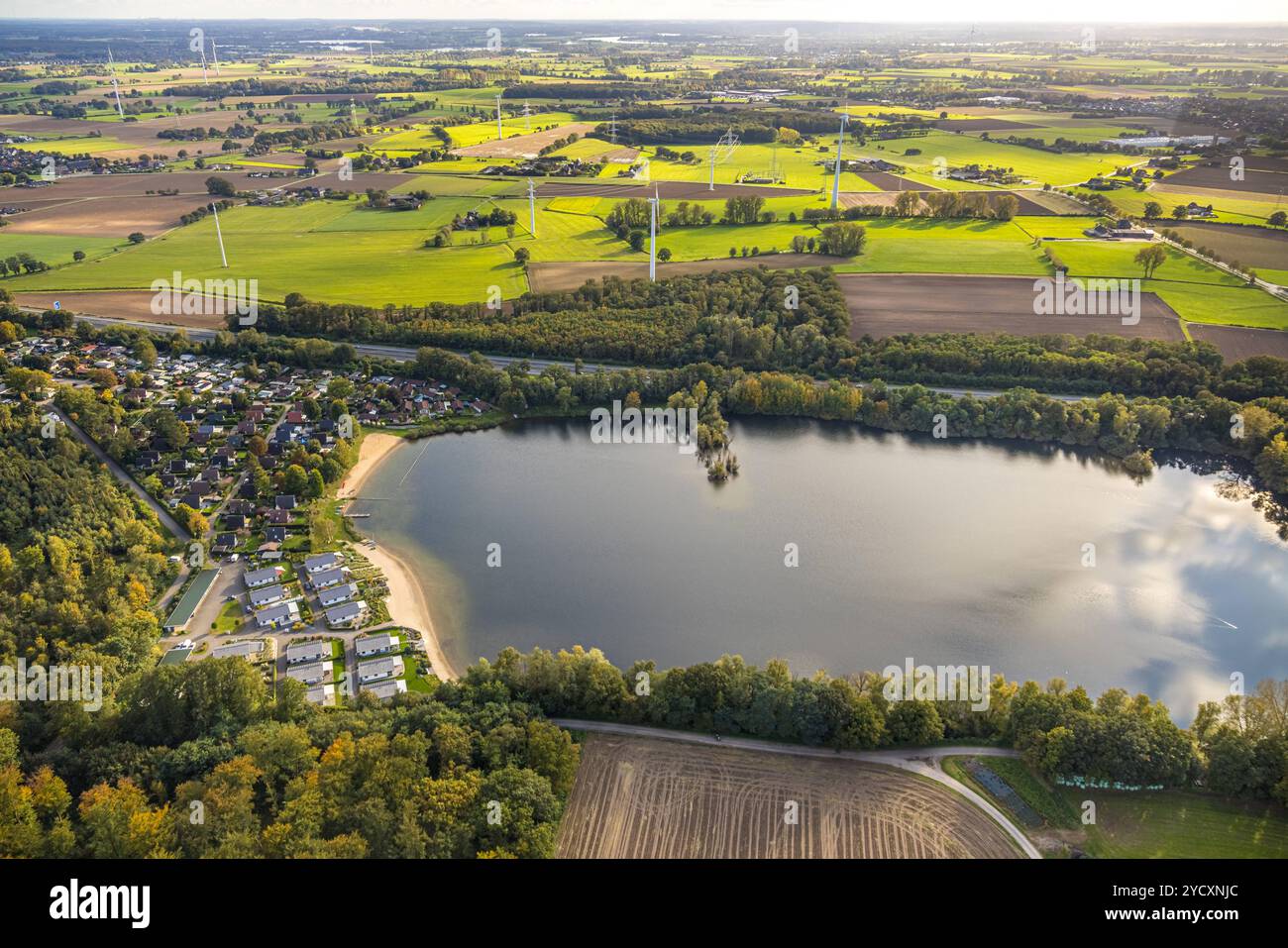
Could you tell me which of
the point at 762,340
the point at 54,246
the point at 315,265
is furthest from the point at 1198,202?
the point at 54,246

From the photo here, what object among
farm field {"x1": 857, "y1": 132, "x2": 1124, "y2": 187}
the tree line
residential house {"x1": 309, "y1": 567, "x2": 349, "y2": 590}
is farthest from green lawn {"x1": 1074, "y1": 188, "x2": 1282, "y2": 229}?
residential house {"x1": 309, "y1": 567, "x2": 349, "y2": 590}

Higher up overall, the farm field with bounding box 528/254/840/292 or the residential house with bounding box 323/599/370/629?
the farm field with bounding box 528/254/840/292

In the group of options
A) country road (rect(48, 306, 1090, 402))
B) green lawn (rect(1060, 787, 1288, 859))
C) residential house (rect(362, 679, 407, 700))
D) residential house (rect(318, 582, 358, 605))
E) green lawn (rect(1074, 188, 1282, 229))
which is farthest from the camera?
green lawn (rect(1074, 188, 1282, 229))

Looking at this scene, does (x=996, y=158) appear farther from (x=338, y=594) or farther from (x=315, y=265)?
(x=338, y=594)

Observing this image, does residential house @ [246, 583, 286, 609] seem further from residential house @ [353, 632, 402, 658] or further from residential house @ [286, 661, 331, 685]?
residential house @ [353, 632, 402, 658]

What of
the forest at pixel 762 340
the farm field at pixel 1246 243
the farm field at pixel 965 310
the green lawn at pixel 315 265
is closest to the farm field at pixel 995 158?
the farm field at pixel 1246 243

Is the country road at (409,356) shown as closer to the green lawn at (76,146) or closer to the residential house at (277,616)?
the residential house at (277,616)

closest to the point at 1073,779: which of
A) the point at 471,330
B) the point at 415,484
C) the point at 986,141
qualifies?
the point at 415,484
